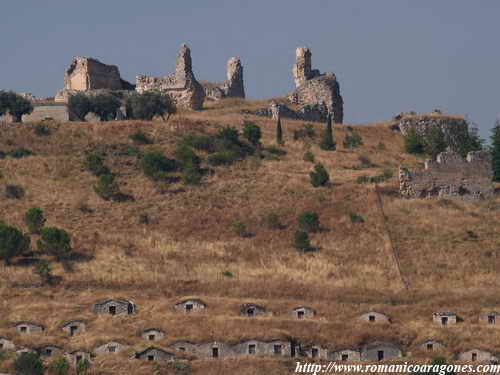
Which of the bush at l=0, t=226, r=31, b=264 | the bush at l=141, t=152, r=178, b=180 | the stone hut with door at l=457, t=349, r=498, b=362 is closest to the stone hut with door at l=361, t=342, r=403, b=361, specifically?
the stone hut with door at l=457, t=349, r=498, b=362

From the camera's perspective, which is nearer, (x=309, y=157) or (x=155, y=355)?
(x=155, y=355)

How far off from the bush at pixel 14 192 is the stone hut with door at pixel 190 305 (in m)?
20.0

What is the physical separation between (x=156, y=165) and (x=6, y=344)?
89.9 ft

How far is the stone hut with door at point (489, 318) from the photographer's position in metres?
64.2

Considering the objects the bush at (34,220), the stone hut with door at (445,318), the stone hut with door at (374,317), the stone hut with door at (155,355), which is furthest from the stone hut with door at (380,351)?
the bush at (34,220)

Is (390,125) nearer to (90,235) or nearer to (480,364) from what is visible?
(90,235)

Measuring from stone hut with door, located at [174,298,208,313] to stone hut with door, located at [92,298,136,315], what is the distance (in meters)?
2.07

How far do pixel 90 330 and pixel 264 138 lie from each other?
34.4 m

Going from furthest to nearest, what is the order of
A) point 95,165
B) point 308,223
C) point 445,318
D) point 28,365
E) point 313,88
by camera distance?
point 313,88 → point 95,165 → point 308,223 → point 445,318 → point 28,365

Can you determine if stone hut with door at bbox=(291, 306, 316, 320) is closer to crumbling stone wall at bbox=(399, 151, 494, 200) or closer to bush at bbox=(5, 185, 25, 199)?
crumbling stone wall at bbox=(399, 151, 494, 200)

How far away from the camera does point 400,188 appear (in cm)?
8200

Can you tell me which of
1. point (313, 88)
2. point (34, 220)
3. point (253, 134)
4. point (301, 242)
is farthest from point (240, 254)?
point (313, 88)

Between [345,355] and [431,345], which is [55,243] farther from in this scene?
[431,345]

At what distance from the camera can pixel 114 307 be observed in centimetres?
6506
